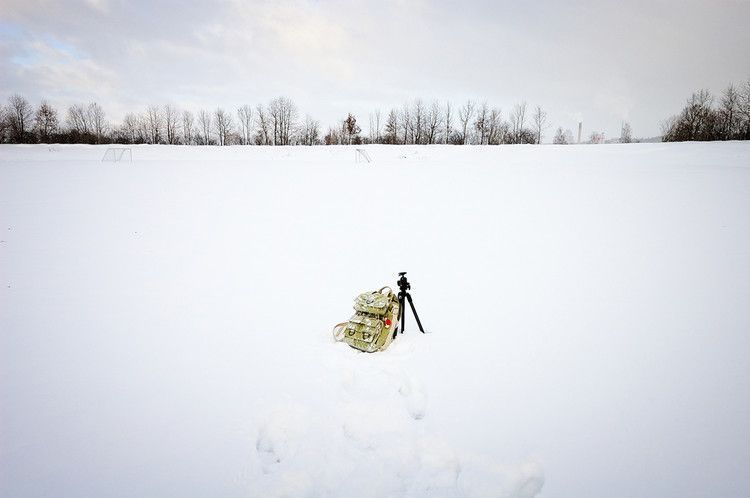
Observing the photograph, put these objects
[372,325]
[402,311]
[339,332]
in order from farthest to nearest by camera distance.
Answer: [402,311], [339,332], [372,325]

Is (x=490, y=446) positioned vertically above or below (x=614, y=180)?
below

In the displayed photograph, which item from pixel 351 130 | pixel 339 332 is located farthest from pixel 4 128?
pixel 339 332

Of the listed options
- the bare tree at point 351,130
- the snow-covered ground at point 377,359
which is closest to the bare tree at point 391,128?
the bare tree at point 351,130

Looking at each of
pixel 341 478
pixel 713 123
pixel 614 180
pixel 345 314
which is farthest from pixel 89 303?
pixel 713 123

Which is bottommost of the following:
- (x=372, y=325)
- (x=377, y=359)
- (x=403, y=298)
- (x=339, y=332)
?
(x=377, y=359)

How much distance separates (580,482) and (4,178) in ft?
86.2

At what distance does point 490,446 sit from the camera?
3297 mm

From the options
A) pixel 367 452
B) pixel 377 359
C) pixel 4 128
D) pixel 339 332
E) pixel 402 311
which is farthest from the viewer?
pixel 4 128

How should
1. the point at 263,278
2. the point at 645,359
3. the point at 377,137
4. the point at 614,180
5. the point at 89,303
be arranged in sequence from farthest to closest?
1. the point at 377,137
2. the point at 614,180
3. the point at 263,278
4. the point at 89,303
5. the point at 645,359

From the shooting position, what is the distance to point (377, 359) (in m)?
4.55

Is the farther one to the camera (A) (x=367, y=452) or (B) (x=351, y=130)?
(B) (x=351, y=130)

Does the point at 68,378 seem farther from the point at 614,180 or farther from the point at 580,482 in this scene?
the point at 614,180

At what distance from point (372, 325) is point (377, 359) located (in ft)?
1.58

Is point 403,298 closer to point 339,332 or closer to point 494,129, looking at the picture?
point 339,332
